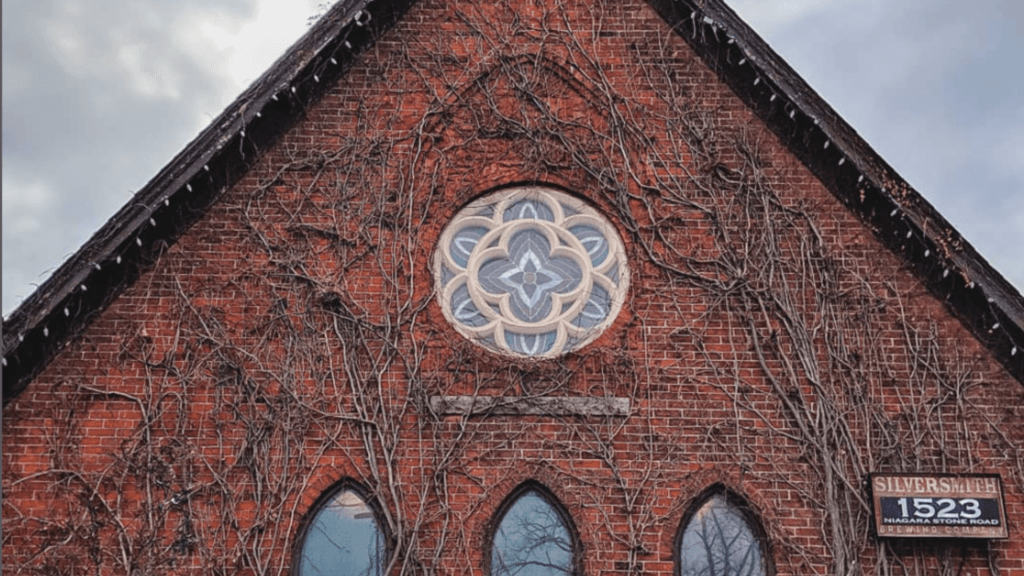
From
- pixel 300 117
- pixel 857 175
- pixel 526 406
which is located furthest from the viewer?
pixel 300 117

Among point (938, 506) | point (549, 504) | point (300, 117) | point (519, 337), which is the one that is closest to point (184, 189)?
point (300, 117)

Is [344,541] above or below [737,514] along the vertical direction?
below

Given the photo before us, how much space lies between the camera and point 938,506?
34.6 feet

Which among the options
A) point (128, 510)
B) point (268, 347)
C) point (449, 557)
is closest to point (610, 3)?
point (268, 347)

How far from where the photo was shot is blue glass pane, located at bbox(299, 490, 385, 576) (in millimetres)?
10586

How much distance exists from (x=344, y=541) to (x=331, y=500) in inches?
15.3

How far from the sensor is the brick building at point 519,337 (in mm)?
10664

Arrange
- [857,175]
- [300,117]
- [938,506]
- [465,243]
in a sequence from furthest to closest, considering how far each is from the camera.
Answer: [300,117] < [465,243] < [857,175] < [938,506]

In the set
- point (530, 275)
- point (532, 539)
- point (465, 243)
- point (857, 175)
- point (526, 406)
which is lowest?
point (532, 539)

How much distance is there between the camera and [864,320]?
11.5 m

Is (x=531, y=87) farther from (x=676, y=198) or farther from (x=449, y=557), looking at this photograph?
(x=449, y=557)

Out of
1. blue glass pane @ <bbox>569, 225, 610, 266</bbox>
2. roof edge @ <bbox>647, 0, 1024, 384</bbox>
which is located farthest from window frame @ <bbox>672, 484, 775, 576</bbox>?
roof edge @ <bbox>647, 0, 1024, 384</bbox>

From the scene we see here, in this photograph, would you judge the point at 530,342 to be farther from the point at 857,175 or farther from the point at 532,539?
the point at 857,175

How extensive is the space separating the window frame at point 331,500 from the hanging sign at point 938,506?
163 inches
